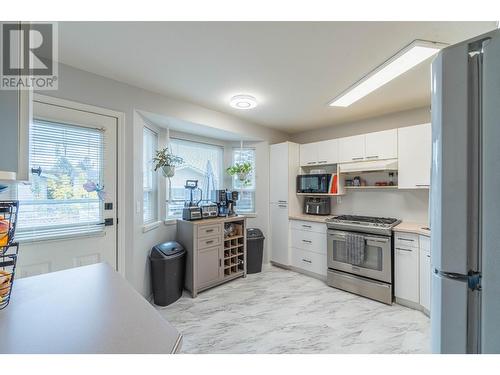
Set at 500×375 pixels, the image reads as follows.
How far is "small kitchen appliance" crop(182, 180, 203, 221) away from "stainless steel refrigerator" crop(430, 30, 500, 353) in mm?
2650

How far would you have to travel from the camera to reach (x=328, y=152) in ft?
11.6

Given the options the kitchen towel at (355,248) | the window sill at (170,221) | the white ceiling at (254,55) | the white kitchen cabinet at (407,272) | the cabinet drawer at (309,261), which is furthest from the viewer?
the cabinet drawer at (309,261)

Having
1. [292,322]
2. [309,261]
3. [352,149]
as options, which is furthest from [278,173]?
[292,322]

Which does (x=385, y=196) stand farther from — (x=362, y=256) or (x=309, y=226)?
(x=309, y=226)

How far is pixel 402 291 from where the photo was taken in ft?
8.48

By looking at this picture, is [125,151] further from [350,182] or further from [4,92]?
[350,182]

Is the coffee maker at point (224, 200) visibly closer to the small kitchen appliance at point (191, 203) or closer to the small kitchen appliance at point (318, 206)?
the small kitchen appliance at point (191, 203)

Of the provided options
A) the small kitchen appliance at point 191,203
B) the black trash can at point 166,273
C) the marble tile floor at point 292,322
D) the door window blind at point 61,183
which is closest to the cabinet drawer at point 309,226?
the marble tile floor at point 292,322

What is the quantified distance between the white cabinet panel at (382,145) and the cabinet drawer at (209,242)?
2355 millimetres

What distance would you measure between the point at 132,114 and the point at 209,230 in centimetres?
165

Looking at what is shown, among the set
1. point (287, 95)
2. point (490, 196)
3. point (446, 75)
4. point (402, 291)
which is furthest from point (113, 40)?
point (402, 291)

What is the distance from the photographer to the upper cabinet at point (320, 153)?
3473 millimetres
